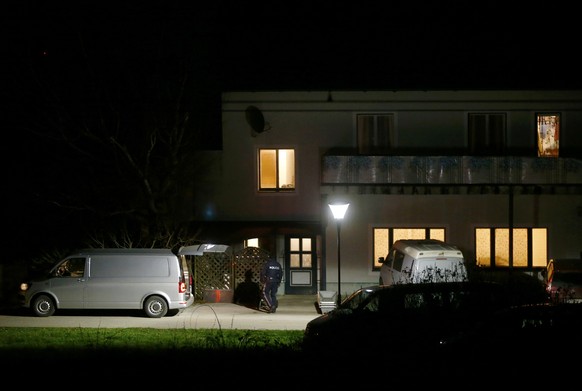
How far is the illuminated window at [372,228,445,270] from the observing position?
74.0 ft

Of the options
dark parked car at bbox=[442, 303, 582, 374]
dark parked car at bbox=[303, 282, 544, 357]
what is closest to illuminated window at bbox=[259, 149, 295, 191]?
dark parked car at bbox=[303, 282, 544, 357]

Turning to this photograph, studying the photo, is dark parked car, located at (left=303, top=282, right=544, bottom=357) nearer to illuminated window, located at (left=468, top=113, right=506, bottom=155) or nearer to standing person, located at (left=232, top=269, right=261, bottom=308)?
standing person, located at (left=232, top=269, right=261, bottom=308)

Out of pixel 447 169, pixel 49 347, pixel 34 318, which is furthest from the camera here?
pixel 447 169

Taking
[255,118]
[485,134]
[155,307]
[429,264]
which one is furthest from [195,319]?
[485,134]

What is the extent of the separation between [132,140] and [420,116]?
416 inches

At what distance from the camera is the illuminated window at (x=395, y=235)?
74.0 feet

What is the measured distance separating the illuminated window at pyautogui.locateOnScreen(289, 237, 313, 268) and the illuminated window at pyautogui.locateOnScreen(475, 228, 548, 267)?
5.89m

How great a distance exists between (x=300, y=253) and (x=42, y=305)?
8588 mm

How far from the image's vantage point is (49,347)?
12516 millimetres

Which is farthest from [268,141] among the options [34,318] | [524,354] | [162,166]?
[524,354]

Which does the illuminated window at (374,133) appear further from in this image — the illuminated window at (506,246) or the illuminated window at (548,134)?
the illuminated window at (548,134)

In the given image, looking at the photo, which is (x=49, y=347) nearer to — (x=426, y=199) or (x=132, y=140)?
(x=132, y=140)

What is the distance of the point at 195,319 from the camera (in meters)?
18.2

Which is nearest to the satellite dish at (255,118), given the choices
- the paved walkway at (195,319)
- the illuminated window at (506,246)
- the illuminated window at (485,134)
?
the paved walkway at (195,319)
